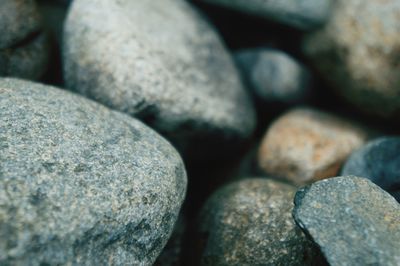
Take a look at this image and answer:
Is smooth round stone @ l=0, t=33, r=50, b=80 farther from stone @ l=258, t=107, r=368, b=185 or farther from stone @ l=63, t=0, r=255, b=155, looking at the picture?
stone @ l=258, t=107, r=368, b=185

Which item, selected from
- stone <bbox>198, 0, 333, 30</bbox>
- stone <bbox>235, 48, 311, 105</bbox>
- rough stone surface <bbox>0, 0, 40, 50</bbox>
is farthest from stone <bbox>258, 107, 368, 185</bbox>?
rough stone surface <bbox>0, 0, 40, 50</bbox>

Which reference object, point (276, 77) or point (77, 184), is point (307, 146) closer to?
point (276, 77)

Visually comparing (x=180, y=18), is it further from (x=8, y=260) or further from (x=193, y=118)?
(x=8, y=260)

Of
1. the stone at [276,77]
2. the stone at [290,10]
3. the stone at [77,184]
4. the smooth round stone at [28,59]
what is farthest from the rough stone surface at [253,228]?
the smooth round stone at [28,59]

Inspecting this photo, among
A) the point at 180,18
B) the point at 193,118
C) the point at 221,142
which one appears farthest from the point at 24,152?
the point at 180,18

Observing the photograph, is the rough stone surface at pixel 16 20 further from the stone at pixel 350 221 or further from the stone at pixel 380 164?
the stone at pixel 380 164
